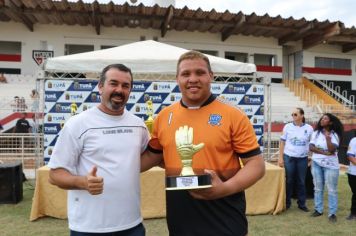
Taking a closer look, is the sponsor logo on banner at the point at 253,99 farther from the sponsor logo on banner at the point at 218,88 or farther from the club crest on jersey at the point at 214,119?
the club crest on jersey at the point at 214,119

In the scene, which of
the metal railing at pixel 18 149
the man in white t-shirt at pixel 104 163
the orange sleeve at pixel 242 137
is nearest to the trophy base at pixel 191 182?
the orange sleeve at pixel 242 137

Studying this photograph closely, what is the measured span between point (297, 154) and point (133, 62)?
11.9ft

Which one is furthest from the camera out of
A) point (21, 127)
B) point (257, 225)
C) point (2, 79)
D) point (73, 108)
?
point (2, 79)

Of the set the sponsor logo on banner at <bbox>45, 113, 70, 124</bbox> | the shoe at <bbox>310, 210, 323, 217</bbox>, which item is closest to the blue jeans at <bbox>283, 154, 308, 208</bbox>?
the shoe at <bbox>310, 210, 323, 217</bbox>

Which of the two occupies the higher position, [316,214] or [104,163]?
[104,163]

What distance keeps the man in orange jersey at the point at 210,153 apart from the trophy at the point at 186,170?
0.33 ft

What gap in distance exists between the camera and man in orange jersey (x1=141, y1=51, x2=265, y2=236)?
6.66ft

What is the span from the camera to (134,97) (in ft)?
26.6

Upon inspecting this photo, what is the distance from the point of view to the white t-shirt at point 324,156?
5594 mm

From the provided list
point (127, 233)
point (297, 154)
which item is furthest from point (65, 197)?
point (297, 154)

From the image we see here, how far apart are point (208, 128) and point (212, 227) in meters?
0.54

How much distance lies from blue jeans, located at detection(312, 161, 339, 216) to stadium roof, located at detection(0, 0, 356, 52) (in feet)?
41.3

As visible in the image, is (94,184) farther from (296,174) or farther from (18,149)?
(18,149)

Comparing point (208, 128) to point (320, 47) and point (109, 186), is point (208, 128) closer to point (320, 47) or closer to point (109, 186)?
point (109, 186)
